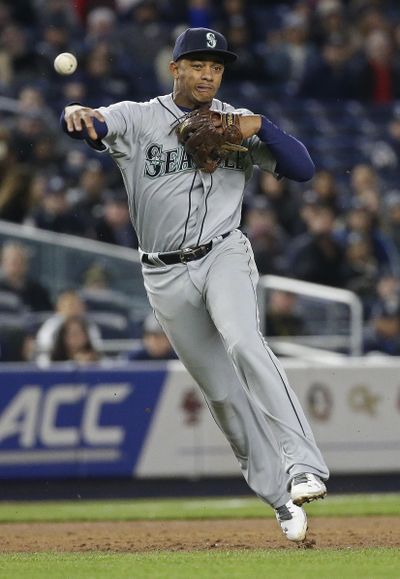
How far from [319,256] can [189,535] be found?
17.9ft

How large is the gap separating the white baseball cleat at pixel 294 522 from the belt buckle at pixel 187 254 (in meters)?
1.19

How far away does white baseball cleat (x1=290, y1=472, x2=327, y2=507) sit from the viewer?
5.85 metres

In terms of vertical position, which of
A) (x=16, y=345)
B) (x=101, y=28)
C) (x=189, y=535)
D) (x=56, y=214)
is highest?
(x=101, y=28)

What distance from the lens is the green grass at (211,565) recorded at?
5457 mm

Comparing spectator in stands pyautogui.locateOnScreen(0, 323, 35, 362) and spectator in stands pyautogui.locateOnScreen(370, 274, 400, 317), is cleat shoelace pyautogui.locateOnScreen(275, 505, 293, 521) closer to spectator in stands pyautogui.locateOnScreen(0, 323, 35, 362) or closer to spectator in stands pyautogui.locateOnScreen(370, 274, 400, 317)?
spectator in stands pyautogui.locateOnScreen(0, 323, 35, 362)

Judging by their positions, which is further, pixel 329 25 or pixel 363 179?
pixel 329 25

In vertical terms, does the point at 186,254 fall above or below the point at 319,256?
above

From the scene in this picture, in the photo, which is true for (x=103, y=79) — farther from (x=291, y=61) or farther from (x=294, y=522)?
(x=294, y=522)

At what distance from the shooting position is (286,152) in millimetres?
6312

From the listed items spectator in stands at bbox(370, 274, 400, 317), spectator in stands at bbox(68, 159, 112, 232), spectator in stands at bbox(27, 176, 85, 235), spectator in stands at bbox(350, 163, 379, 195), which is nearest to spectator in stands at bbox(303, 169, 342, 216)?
spectator in stands at bbox(350, 163, 379, 195)

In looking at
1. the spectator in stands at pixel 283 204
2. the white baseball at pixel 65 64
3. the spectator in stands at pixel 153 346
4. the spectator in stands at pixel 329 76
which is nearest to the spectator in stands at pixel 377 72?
the spectator in stands at pixel 329 76

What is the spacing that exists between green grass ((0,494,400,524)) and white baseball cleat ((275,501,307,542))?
273 cm

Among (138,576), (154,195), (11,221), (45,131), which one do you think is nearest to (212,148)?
(154,195)

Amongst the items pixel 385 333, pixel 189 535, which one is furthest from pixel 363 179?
pixel 189 535
